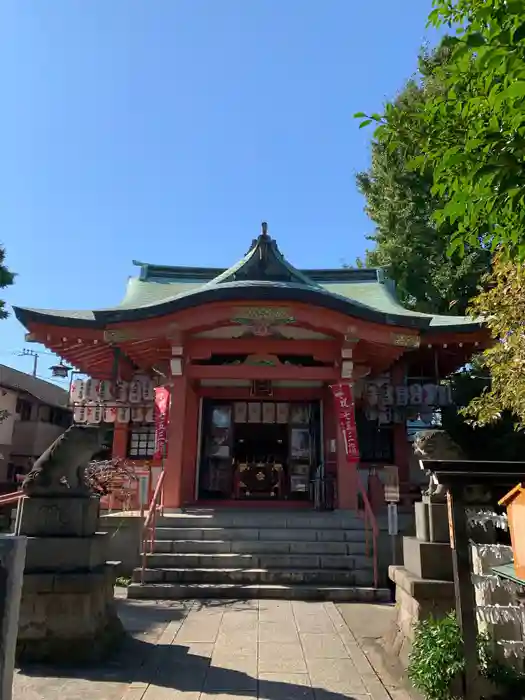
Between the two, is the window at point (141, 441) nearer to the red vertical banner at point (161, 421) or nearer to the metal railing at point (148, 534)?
the red vertical banner at point (161, 421)

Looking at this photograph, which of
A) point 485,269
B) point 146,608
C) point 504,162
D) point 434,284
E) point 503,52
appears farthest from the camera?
point 434,284

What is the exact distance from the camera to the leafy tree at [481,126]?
3258 millimetres

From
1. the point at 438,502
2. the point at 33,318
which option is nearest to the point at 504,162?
the point at 438,502

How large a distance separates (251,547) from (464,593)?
221 inches

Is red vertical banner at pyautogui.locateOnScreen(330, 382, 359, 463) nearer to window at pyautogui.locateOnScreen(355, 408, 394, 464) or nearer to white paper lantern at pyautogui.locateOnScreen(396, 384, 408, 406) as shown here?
white paper lantern at pyautogui.locateOnScreen(396, 384, 408, 406)

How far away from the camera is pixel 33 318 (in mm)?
11914

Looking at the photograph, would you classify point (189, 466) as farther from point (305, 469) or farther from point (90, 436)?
point (90, 436)

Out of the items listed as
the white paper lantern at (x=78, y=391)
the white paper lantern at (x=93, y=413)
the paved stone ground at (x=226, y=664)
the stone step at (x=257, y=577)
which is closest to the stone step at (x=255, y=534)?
the stone step at (x=257, y=577)

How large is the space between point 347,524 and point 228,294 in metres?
5.26

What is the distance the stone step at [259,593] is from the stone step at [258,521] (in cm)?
184

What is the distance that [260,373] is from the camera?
11969 mm

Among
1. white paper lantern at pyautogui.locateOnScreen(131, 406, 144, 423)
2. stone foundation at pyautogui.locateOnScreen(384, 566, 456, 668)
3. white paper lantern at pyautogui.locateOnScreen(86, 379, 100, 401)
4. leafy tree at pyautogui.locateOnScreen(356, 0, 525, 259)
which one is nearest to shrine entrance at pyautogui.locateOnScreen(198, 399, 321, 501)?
white paper lantern at pyautogui.locateOnScreen(131, 406, 144, 423)

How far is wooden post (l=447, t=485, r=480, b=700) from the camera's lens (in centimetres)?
411

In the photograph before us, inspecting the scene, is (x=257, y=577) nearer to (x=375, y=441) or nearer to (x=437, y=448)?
(x=437, y=448)
